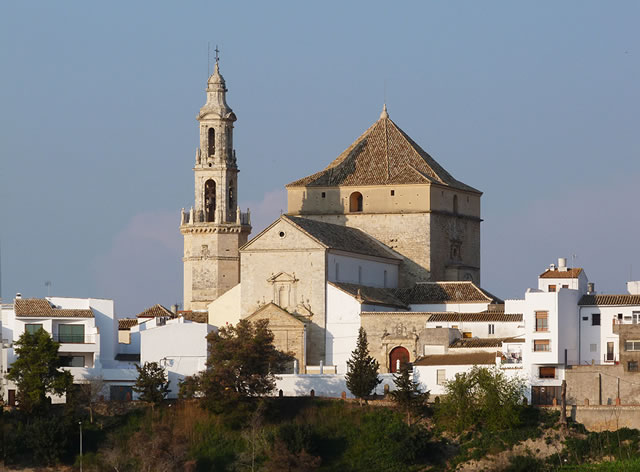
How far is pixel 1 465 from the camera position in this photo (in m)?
75.5

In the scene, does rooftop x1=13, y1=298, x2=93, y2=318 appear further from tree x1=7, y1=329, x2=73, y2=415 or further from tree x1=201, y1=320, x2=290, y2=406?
tree x1=201, y1=320, x2=290, y2=406

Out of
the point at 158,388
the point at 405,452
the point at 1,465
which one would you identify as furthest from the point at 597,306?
the point at 1,465

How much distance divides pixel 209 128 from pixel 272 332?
43.5 feet

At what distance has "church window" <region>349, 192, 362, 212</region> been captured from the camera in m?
91.8

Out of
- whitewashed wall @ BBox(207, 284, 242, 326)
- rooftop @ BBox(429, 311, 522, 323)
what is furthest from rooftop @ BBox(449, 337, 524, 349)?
whitewashed wall @ BBox(207, 284, 242, 326)

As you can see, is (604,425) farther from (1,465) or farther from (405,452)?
(1,465)

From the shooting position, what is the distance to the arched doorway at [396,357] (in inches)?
3255

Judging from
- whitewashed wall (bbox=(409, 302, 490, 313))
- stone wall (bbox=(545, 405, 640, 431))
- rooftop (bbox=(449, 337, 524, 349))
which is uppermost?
whitewashed wall (bbox=(409, 302, 490, 313))

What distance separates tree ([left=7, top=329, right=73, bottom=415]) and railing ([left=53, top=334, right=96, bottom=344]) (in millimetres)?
3438

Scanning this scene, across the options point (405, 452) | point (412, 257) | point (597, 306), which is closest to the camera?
point (405, 452)

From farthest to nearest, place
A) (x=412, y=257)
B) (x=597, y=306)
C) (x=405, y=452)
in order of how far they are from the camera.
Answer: (x=412, y=257) → (x=597, y=306) → (x=405, y=452)

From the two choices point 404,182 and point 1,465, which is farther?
point 404,182

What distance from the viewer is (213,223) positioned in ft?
303

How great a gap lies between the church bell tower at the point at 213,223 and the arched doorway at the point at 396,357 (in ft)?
37.1
